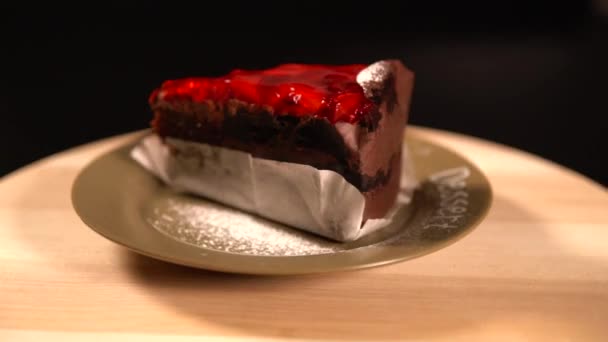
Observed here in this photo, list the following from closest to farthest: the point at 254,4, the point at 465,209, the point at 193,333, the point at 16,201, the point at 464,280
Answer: the point at 193,333
the point at 464,280
the point at 465,209
the point at 16,201
the point at 254,4

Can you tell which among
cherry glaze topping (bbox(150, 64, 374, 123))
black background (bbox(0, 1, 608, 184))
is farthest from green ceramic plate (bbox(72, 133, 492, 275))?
black background (bbox(0, 1, 608, 184))

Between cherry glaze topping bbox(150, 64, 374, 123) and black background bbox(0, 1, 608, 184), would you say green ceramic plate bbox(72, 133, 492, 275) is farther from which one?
black background bbox(0, 1, 608, 184)

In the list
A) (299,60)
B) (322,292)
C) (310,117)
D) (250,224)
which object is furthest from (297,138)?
(299,60)

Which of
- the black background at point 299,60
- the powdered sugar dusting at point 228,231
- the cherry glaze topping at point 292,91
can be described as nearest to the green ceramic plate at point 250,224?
the powdered sugar dusting at point 228,231

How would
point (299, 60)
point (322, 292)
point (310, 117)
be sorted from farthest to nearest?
point (299, 60), point (310, 117), point (322, 292)

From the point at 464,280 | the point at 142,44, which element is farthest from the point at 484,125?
the point at 464,280

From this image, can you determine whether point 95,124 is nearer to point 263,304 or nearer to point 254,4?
point 254,4

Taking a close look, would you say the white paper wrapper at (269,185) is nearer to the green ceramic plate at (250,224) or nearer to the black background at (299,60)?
the green ceramic plate at (250,224)

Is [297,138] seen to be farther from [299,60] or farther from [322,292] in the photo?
[299,60]
